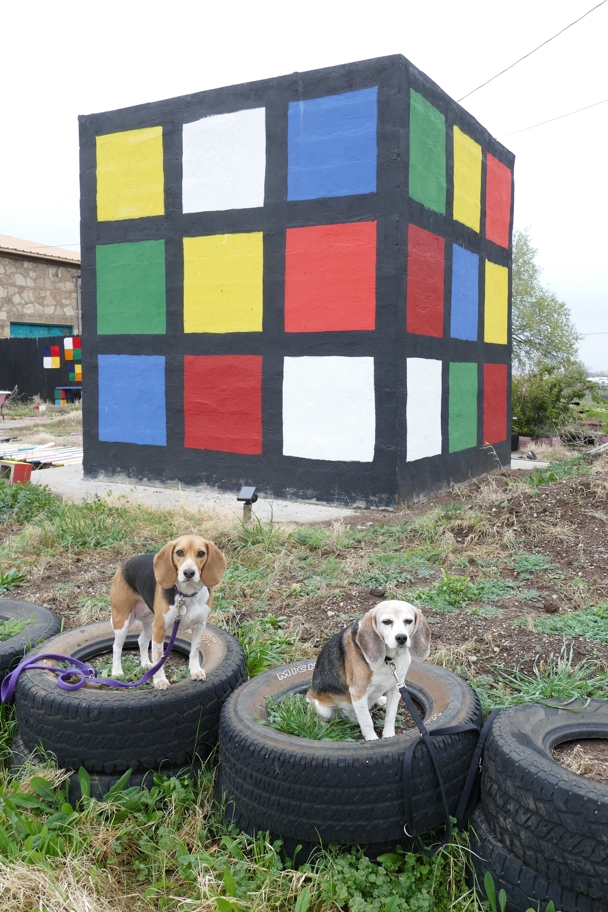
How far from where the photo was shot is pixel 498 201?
465 inches

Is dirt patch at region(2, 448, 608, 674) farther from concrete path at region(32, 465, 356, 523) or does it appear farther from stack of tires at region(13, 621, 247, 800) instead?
stack of tires at region(13, 621, 247, 800)

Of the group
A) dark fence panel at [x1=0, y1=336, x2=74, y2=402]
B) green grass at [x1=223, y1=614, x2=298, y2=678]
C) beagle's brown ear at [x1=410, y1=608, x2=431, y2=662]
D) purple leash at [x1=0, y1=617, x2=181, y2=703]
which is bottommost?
green grass at [x1=223, y1=614, x2=298, y2=678]

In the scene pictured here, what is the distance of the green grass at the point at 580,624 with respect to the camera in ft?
13.9

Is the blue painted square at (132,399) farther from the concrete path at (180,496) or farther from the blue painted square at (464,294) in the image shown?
the blue painted square at (464,294)

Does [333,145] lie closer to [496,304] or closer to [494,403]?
[496,304]

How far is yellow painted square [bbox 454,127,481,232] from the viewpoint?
10.1 m

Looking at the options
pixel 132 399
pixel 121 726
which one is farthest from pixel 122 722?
pixel 132 399

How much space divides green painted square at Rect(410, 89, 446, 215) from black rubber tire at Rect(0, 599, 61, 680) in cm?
649

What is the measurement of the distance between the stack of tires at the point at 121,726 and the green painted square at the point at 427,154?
7.09 metres

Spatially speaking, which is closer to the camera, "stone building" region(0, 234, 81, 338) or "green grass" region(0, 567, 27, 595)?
"green grass" region(0, 567, 27, 595)

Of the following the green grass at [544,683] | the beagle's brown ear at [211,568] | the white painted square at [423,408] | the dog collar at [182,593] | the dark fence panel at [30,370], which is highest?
the dark fence panel at [30,370]

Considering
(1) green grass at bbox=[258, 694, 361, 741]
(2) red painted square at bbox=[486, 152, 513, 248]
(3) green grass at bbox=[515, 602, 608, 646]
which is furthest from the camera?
(2) red painted square at bbox=[486, 152, 513, 248]

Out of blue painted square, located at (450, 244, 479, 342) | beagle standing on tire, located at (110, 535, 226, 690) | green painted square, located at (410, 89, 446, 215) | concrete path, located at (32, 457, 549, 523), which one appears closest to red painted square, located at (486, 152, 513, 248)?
blue painted square, located at (450, 244, 479, 342)

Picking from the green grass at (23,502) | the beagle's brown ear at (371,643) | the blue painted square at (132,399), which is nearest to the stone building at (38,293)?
the blue painted square at (132,399)
